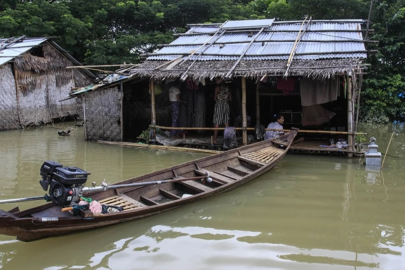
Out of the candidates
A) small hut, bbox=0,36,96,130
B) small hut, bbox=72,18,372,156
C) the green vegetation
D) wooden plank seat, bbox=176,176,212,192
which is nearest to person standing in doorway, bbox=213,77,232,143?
small hut, bbox=72,18,372,156

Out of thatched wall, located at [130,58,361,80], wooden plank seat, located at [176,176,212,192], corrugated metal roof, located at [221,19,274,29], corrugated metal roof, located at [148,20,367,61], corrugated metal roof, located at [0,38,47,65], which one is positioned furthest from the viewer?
corrugated metal roof, located at [0,38,47,65]

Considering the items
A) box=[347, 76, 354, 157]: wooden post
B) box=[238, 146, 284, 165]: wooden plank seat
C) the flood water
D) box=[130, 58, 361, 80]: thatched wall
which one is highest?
box=[130, 58, 361, 80]: thatched wall

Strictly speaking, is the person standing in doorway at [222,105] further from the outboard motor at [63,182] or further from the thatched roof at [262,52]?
the outboard motor at [63,182]

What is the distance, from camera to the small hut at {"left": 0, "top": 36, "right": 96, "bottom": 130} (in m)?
14.0

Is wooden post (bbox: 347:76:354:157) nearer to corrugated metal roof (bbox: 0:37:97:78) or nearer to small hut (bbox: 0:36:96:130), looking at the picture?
small hut (bbox: 0:36:96:130)

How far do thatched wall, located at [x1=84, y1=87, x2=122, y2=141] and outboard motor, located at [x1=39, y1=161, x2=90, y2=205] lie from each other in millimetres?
7121

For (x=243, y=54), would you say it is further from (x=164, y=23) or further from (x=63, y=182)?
(x=164, y=23)

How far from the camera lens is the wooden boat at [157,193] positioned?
399 cm

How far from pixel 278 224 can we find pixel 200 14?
17.9 meters

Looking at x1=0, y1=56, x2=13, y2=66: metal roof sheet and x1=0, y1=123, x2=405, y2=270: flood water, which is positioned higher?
x1=0, y1=56, x2=13, y2=66: metal roof sheet

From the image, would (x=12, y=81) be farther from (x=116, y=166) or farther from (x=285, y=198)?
(x=285, y=198)

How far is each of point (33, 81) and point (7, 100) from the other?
4.81 ft

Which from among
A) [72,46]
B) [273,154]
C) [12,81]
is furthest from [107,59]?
[273,154]

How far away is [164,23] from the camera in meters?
21.3
